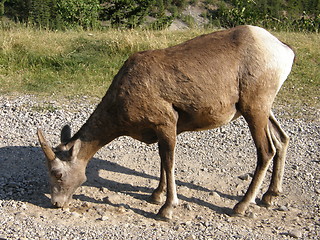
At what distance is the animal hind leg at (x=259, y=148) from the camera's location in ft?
22.2

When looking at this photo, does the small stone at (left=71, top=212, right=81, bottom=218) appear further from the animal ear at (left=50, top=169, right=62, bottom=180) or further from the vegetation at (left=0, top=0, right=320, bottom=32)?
the vegetation at (left=0, top=0, right=320, bottom=32)

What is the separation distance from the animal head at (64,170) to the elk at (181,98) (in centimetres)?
1

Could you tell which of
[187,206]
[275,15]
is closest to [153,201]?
[187,206]

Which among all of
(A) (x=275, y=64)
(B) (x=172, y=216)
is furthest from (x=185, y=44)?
(B) (x=172, y=216)

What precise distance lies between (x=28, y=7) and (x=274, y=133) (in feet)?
87.5

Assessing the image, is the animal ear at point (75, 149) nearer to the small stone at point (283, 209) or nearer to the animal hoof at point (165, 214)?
the animal hoof at point (165, 214)

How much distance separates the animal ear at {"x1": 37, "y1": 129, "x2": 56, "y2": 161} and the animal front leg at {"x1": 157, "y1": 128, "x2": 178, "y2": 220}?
156cm

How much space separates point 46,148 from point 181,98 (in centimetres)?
203

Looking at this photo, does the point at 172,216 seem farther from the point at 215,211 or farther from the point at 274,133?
the point at 274,133

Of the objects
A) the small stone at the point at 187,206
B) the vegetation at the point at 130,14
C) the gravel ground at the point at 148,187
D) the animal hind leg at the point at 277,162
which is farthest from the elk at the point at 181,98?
the vegetation at the point at 130,14

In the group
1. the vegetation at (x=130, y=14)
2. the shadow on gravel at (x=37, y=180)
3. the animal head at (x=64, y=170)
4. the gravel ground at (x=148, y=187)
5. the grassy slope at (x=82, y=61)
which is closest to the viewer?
the gravel ground at (x=148, y=187)

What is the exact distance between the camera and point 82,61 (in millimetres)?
13945

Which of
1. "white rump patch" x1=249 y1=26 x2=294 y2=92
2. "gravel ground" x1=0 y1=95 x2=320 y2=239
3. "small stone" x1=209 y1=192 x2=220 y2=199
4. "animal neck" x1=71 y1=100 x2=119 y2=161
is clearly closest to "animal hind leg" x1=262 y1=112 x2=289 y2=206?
"gravel ground" x1=0 y1=95 x2=320 y2=239

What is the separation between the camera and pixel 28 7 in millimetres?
30875
